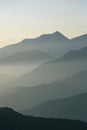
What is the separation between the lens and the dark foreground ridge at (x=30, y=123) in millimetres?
129625

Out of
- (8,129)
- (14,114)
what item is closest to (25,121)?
(14,114)

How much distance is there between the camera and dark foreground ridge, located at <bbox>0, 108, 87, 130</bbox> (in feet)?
425

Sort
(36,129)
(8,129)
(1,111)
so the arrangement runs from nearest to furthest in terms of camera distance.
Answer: (8,129) < (36,129) < (1,111)

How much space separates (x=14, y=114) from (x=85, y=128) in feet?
88.3

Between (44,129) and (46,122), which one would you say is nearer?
(44,129)

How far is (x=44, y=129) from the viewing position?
13600 centimetres

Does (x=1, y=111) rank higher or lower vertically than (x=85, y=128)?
higher

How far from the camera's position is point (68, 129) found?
141m

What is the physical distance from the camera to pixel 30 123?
138625mm

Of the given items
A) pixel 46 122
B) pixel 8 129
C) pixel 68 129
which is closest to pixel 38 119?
pixel 46 122

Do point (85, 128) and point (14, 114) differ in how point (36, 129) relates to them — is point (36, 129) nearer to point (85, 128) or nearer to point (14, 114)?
point (14, 114)

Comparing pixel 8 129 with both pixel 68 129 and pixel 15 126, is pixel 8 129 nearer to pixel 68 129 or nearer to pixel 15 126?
pixel 15 126

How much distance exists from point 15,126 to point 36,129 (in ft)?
25.6

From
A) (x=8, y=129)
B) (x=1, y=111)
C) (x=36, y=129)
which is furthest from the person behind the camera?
(x=1, y=111)
